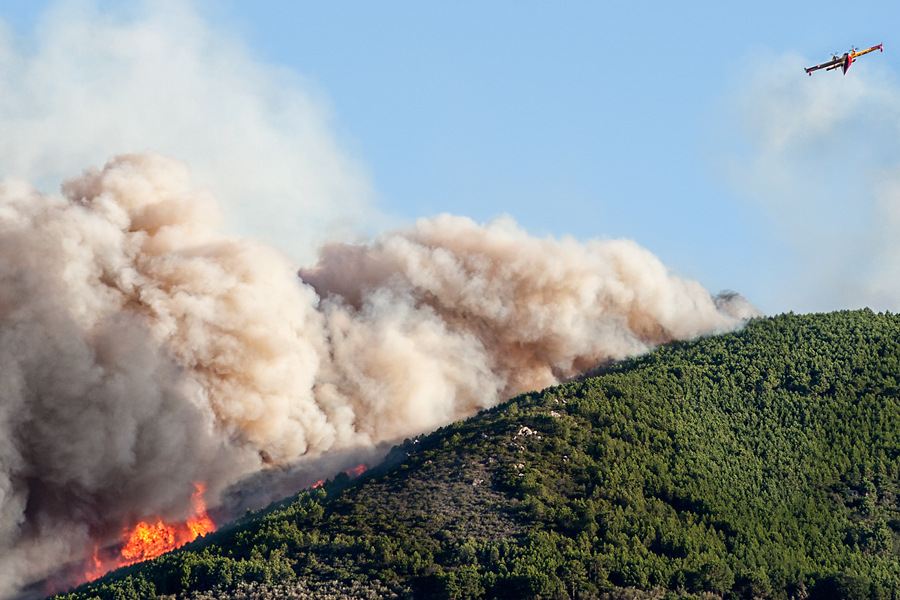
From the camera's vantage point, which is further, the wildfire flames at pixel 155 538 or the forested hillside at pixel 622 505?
the wildfire flames at pixel 155 538

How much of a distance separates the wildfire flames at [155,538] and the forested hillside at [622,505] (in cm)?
729

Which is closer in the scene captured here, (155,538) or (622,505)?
(622,505)

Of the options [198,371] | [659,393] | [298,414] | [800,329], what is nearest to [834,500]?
[659,393]

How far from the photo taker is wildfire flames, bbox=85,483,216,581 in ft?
282

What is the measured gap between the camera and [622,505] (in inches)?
3216

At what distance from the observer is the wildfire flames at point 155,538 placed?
85.9 metres

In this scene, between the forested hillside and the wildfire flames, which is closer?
the forested hillside

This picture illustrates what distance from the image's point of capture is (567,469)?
85.0 meters

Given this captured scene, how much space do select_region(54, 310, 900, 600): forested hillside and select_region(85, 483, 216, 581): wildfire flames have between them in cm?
729

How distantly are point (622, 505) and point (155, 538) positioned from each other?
113 feet

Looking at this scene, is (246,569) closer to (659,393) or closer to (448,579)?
(448,579)

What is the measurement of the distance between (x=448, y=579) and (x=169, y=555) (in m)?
20.1

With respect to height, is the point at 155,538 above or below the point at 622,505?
below

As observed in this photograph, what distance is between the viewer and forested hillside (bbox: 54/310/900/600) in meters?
72.0
